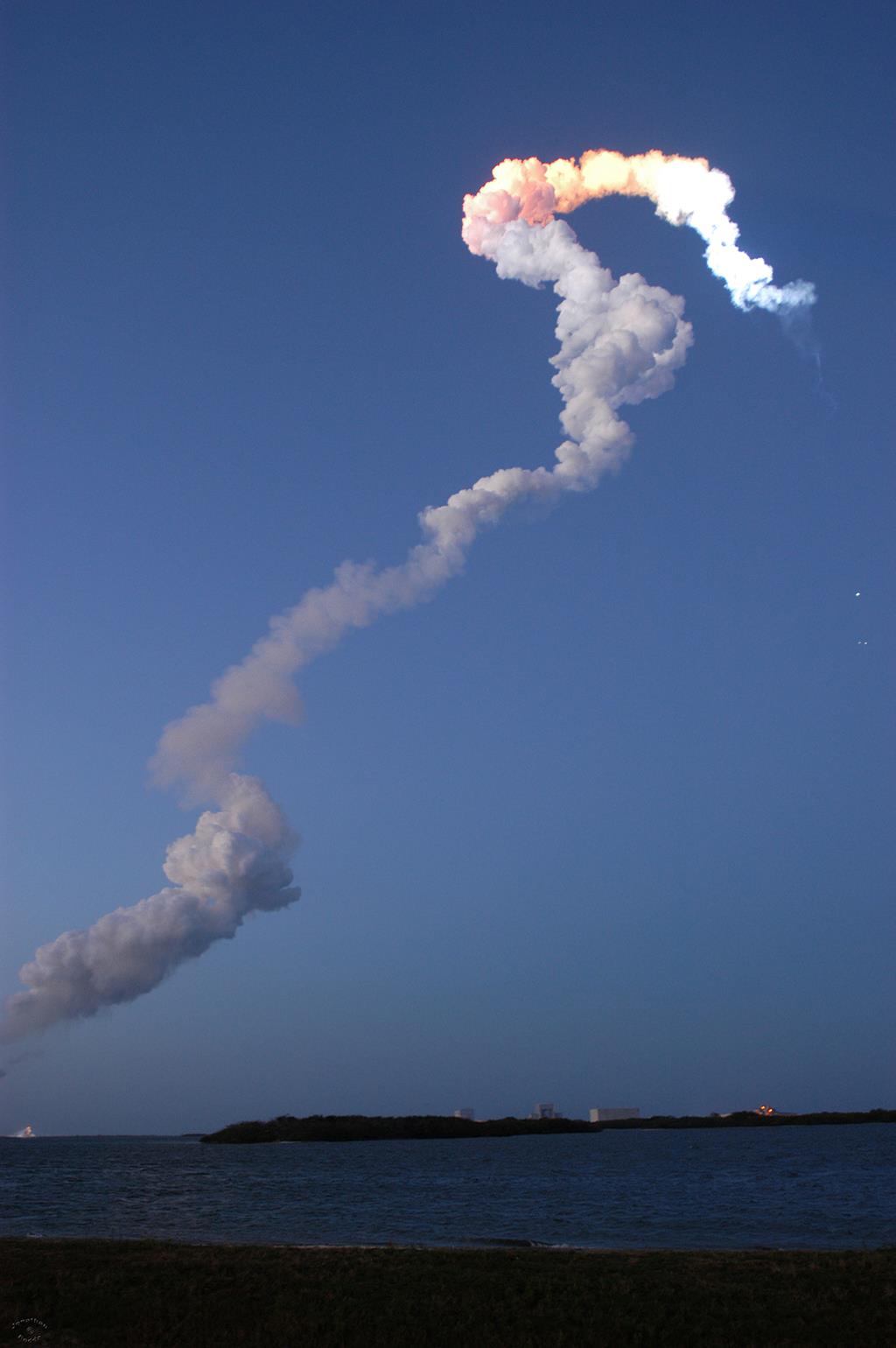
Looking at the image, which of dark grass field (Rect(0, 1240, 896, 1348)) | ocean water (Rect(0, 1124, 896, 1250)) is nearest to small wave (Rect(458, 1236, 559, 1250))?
ocean water (Rect(0, 1124, 896, 1250))

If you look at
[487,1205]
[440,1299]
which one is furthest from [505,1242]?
[487,1205]

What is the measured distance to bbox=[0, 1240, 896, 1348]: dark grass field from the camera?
1966 cm

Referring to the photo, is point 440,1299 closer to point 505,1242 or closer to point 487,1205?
point 505,1242

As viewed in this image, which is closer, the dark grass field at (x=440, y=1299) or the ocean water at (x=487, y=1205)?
the dark grass field at (x=440, y=1299)

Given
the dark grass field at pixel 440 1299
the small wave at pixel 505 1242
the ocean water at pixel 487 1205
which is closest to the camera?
the dark grass field at pixel 440 1299

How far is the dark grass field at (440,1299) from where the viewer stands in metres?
19.7

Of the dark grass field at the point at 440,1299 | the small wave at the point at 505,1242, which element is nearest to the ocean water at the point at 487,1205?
the small wave at the point at 505,1242

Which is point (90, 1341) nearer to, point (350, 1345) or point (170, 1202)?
point (350, 1345)

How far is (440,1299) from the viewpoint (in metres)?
22.1

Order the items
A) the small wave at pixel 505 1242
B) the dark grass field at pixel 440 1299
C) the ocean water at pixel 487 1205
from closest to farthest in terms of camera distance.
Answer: the dark grass field at pixel 440 1299, the small wave at pixel 505 1242, the ocean water at pixel 487 1205

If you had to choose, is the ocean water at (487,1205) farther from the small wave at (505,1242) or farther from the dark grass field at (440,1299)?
the dark grass field at (440,1299)

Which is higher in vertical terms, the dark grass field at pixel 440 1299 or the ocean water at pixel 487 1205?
the dark grass field at pixel 440 1299

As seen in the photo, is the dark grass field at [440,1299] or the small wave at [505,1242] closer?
the dark grass field at [440,1299]

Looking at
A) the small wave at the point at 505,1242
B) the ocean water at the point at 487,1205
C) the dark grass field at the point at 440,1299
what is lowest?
the ocean water at the point at 487,1205
